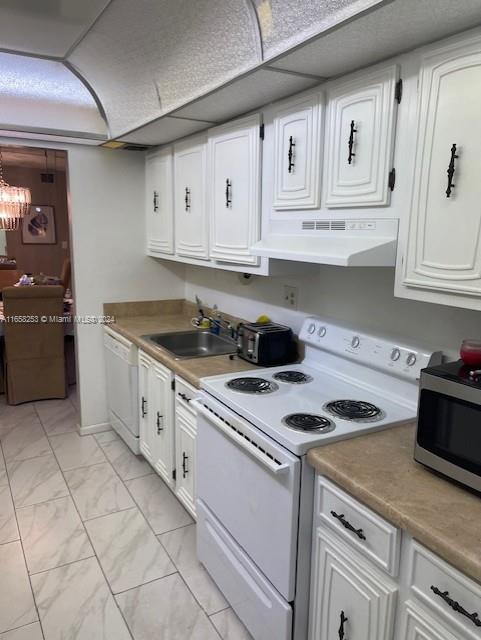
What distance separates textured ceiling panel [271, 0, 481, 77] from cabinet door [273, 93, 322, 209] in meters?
0.19

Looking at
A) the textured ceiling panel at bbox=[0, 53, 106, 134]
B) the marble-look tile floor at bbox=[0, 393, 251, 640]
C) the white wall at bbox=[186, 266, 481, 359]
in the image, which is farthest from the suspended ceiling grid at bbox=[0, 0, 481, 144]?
the marble-look tile floor at bbox=[0, 393, 251, 640]

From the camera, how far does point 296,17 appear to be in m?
1.48

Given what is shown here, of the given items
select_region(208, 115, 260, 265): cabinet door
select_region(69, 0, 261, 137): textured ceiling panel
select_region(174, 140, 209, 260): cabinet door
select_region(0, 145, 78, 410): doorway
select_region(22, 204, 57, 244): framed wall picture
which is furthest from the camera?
select_region(22, 204, 57, 244): framed wall picture

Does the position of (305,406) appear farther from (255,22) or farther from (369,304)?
(255,22)

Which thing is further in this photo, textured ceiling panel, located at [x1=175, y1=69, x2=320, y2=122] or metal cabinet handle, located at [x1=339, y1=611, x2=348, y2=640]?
textured ceiling panel, located at [x1=175, y1=69, x2=320, y2=122]

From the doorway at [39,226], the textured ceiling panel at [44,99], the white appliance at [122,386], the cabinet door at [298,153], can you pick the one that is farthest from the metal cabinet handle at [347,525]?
the doorway at [39,226]

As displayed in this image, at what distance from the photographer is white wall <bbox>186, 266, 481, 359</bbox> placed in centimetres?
173

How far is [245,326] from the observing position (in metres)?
2.55

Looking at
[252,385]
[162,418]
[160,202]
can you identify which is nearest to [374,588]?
[252,385]

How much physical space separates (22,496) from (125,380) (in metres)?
0.91

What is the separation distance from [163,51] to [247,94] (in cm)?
48

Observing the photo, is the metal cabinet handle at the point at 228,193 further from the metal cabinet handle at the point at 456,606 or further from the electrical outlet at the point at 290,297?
the metal cabinet handle at the point at 456,606

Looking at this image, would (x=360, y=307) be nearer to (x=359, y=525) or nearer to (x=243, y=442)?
(x=243, y=442)

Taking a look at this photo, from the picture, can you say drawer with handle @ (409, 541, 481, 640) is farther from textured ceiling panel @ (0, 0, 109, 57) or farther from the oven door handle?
textured ceiling panel @ (0, 0, 109, 57)
